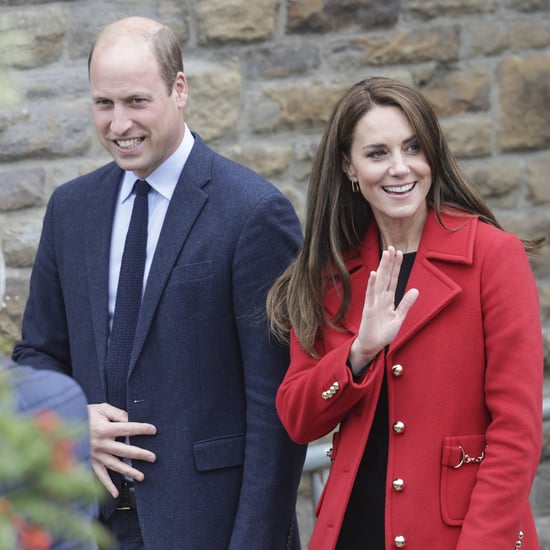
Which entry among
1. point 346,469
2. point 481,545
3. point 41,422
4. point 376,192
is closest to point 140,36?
point 376,192

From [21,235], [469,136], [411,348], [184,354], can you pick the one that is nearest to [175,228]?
[184,354]

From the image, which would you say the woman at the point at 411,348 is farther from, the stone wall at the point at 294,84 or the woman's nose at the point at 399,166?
the stone wall at the point at 294,84

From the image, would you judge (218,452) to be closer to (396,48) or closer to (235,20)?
(235,20)

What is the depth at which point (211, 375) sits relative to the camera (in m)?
2.57

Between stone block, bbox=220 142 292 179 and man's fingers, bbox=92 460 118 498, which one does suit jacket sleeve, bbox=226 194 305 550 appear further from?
stone block, bbox=220 142 292 179

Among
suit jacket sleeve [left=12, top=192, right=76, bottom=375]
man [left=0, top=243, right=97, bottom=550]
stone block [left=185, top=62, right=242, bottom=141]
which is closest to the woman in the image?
suit jacket sleeve [left=12, top=192, right=76, bottom=375]

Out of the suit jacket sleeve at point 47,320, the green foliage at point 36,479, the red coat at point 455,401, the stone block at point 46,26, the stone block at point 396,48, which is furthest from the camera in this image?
the stone block at point 396,48

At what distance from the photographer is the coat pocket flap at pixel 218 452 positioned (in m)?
2.56

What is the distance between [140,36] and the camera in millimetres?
2627

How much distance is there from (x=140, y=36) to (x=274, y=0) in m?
1.55

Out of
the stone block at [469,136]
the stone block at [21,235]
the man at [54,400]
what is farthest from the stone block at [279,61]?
the man at [54,400]

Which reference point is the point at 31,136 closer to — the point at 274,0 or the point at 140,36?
the point at 274,0

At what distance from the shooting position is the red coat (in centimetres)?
221

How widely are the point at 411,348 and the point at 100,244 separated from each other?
0.84 meters
